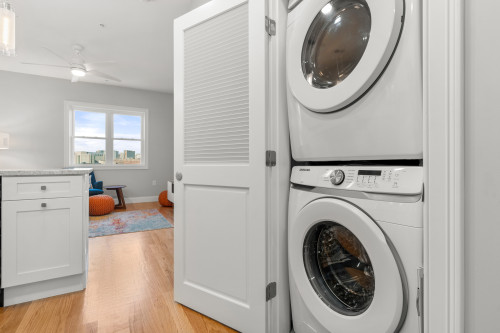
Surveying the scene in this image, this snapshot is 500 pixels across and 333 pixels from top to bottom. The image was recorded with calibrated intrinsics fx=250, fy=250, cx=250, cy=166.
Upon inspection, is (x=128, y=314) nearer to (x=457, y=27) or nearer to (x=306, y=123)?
(x=306, y=123)

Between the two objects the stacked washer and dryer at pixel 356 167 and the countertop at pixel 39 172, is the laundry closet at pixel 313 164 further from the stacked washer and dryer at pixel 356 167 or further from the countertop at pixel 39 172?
the countertop at pixel 39 172

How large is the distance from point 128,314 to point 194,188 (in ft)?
2.80

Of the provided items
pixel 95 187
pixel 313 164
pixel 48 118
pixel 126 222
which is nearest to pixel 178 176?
pixel 313 164

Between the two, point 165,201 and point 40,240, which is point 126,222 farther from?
point 40,240

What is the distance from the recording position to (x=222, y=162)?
1.43 metres

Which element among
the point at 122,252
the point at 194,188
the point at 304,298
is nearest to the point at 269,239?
the point at 304,298

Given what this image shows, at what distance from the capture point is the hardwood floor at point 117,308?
4.57ft

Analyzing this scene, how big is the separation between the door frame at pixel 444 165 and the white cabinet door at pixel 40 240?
2.03m

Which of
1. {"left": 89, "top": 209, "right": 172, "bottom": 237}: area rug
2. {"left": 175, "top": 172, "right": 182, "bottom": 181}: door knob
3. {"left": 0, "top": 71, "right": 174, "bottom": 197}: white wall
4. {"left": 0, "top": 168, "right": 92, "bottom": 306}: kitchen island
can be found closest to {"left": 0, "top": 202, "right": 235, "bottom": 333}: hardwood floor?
{"left": 0, "top": 168, "right": 92, "bottom": 306}: kitchen island

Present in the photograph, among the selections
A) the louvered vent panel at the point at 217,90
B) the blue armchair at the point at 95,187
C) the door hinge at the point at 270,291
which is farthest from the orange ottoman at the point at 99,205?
the door hinge at the point at 270,291

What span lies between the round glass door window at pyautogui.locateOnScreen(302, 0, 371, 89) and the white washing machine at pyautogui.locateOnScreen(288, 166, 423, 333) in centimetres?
40

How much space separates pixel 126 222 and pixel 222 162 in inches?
121

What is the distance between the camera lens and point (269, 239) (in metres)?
1.27

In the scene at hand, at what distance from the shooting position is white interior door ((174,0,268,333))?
4.18 ft
